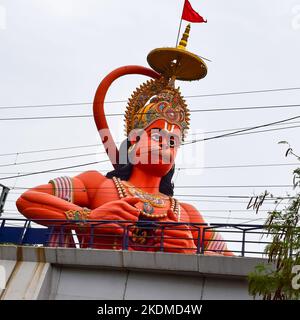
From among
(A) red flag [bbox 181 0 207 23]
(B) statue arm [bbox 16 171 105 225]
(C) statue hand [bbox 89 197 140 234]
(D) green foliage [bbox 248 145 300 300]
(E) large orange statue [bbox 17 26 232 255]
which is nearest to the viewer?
(D) green foliage [bbox 248 145 300 300]

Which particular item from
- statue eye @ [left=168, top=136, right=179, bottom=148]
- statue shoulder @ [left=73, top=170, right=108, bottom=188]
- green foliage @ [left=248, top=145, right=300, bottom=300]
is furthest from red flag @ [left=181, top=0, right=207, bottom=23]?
green foliage @ [left=248, top=145, right=300, bottom=300]

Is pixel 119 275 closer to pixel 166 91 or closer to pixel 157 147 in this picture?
pixel 157 147

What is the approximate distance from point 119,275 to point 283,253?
5122 millimetres

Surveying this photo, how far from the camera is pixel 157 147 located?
18.7m

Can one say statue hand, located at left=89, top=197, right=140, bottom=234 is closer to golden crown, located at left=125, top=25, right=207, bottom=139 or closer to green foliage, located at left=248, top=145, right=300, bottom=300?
golden crown, located at left=125, top=25, right=207, bottom=139

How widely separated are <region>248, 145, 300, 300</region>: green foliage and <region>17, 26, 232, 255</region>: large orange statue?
7196mm

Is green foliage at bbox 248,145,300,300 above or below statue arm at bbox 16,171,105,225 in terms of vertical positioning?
below

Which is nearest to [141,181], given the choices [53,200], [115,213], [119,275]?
[115,213]

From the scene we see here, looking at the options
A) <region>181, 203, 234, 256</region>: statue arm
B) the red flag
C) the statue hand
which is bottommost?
→ the statue hand

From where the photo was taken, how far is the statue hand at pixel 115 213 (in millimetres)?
16500

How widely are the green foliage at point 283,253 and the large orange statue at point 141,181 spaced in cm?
720

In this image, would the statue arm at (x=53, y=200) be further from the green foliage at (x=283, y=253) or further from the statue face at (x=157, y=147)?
the green foliage at (x=283, y=253)

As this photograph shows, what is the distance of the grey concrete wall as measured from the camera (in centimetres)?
1243
